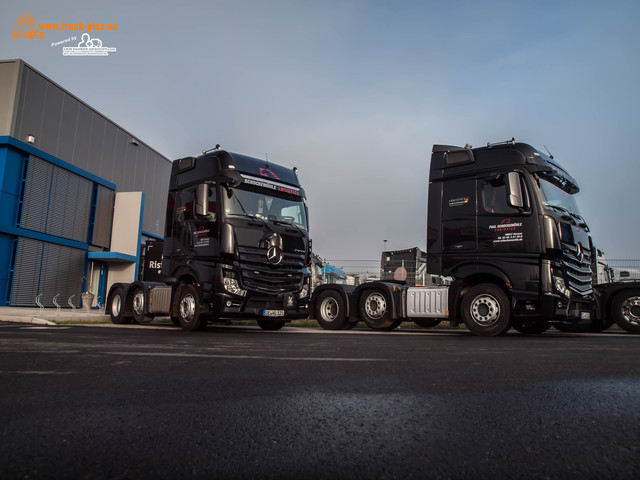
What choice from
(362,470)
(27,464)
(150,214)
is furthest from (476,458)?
(150,214)

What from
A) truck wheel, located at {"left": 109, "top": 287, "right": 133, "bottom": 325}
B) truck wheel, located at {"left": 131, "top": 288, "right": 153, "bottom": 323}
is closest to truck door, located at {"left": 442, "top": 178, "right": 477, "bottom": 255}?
truck wheel, located at {"left": 131, "top": 288, "right": 153, "bottom": 323}

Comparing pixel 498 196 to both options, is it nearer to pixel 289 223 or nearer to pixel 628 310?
pixel 628 310

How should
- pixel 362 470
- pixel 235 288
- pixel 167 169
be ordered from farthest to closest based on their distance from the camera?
pixel 167 169 → pixel 235 288 → pixel 362 470

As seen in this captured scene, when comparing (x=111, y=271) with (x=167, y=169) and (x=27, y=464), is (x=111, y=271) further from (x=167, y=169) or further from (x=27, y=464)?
(x=27, y=464)

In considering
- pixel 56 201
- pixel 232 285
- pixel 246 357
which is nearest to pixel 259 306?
pixel 232 285

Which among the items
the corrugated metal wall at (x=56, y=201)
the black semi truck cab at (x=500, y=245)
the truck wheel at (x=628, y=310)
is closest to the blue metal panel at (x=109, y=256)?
the corrugated metal wall at (x=56, y=201)

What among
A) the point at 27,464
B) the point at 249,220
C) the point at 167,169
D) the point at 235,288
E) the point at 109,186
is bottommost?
the point at 27,464

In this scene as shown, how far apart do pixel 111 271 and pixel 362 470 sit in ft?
87.2

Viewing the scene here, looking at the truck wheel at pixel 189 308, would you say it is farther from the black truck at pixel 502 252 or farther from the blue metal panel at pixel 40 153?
the blue metal panel at pixel 40 153

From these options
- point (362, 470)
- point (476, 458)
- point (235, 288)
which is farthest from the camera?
point (235, 288)

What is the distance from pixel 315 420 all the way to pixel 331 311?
8986 millimetres

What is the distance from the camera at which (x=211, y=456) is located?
1.69 metres

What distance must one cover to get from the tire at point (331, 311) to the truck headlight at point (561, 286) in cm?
425

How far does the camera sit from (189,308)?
9.65 meters
